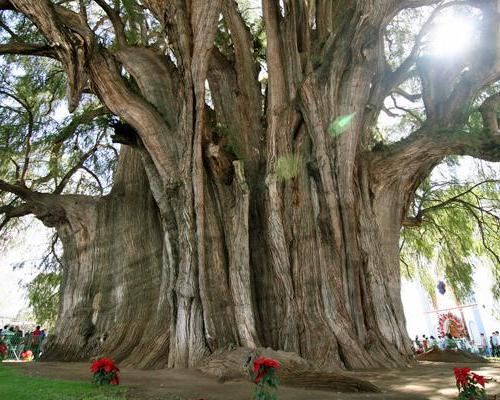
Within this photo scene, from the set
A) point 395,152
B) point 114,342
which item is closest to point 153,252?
point 114,342

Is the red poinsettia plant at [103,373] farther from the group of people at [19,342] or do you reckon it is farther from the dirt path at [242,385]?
the group of people at [19,342]

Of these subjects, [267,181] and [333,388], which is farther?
[267,181]

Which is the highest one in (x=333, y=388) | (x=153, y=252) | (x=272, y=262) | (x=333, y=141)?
(x=333, y=141)

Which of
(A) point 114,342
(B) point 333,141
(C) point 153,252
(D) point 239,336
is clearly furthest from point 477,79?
(A) point 114,342

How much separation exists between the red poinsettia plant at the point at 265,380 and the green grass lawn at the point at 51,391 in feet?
3.16

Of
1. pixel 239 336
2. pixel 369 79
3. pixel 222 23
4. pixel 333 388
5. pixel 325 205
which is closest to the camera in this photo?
pixel 333 388

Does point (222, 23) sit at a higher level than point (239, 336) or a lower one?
higher

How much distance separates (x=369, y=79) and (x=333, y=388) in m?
4.62

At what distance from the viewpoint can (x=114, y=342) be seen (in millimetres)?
6410

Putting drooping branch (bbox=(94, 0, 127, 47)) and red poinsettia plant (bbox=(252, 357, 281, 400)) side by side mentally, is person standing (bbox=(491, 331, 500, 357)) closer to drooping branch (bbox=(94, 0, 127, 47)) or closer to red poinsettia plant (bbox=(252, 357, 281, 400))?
drooping branch (bbox=(94, 0, 127, 47))

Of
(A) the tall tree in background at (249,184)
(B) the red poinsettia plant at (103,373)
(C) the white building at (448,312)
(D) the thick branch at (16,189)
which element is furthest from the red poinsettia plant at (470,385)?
(C) the white building at (448,312)

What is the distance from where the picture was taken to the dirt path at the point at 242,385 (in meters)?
3.50

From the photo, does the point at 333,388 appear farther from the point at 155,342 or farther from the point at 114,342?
the point at 114,342

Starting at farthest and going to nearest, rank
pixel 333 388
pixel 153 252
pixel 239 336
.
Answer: pixel 153 252
pixel 239 336
pixel 333 388
